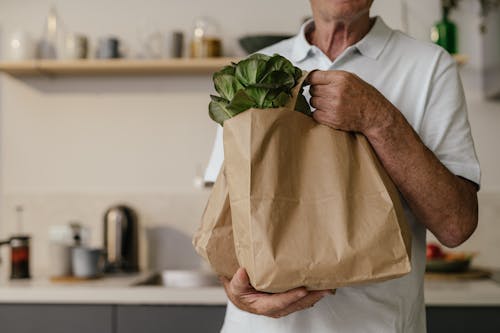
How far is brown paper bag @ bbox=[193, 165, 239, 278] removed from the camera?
103 cm

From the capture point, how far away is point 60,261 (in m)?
2.35

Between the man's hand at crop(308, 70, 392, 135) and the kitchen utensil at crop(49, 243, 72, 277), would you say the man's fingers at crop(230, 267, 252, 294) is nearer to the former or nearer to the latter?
the man's hand at crop(308, 70, 392, 135)

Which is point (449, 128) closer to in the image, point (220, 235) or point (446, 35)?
point (220, 235)

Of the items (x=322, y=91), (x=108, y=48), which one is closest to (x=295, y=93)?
(x=322, y=91)

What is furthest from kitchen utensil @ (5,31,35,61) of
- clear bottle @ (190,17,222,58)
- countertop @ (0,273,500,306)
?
countertop @ (0,273,500,306)

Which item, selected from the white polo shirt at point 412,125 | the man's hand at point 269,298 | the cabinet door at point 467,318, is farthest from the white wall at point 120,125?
the man's hand at point 269,298

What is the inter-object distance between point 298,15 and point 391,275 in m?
1.87

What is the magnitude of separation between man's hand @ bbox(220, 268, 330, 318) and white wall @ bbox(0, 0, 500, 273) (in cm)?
162

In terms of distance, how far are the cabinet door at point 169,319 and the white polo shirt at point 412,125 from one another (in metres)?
0.75

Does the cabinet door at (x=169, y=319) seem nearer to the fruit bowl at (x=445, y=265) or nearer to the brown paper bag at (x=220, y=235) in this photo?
the fruit bowl at (x=445, y=265)

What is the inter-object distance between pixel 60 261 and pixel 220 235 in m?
1.45

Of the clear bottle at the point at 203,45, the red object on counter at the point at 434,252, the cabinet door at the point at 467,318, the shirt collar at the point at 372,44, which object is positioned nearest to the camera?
the shirt collar at the point at 372,44

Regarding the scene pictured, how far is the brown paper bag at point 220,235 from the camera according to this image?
3.38ft

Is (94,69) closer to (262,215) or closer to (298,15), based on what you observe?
(298,15)
